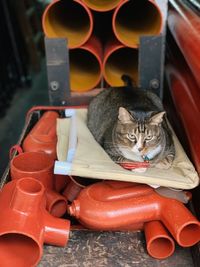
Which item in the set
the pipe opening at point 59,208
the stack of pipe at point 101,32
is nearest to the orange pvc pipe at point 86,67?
the stack of pipe at point 101,32

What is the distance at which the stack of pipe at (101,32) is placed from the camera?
1947mm

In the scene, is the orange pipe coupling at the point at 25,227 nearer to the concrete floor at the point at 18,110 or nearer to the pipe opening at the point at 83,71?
the pipe opening at the point at 83,71

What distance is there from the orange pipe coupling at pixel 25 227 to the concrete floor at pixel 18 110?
3.81 ft

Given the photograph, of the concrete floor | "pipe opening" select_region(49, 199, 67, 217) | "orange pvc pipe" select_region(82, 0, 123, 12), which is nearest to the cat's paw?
"pipe opening" select_region(49, 199, 67, 217)

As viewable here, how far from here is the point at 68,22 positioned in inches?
87.0

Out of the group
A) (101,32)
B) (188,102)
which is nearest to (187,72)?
(188,102)

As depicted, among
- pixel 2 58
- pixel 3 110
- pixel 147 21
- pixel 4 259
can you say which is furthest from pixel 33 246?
pixel 2 58

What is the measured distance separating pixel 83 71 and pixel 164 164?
0.98 m

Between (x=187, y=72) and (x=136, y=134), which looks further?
(x=187, y=72)

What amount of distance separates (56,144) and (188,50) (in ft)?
2.21

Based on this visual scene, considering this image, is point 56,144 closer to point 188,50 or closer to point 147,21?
point 188,50

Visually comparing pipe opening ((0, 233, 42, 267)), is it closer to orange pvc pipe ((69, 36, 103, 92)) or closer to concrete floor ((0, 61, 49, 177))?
orange pvc pipe ((69, 36, 103, 92))

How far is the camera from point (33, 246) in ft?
3.92

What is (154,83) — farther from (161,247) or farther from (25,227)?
Answer: (25,227)
